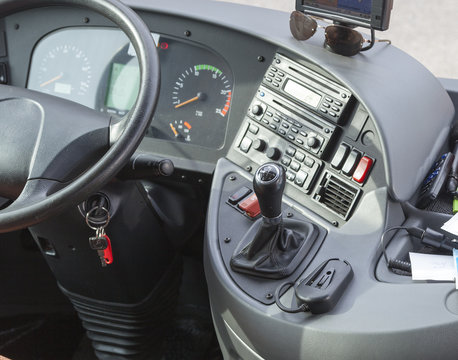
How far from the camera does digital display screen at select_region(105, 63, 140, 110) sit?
170 cm

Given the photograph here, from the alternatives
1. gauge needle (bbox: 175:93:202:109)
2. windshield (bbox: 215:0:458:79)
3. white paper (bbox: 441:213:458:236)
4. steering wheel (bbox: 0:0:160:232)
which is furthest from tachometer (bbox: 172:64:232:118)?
windshield (bbox: 215:0:458:79)

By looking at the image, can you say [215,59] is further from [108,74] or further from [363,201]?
[363,201]

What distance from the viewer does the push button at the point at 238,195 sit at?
4.76 ft

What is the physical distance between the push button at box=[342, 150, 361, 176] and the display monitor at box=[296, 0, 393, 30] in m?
0.28

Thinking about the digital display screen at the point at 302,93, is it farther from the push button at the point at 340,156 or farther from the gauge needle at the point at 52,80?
the gauge needle at the point at 52,80

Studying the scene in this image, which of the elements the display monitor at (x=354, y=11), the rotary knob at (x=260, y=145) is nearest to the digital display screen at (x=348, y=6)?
the display monitor at (x=354, y=11)

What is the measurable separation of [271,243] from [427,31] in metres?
2.14

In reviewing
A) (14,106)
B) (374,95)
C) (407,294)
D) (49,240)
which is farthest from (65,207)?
(374,95)

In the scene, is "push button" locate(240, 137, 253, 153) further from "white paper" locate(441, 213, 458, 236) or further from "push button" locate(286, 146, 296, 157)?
"white paper" locate(441, 213, 458, 236)

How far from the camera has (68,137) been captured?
1153mm

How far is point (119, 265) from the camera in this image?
1.47 metres

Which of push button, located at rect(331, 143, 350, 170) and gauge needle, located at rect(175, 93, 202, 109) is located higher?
push button, located at rect(331, 143, 350, 170)

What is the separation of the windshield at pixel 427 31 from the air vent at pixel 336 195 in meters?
1.48

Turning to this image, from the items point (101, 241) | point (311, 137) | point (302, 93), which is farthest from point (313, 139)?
point (101, 241)
